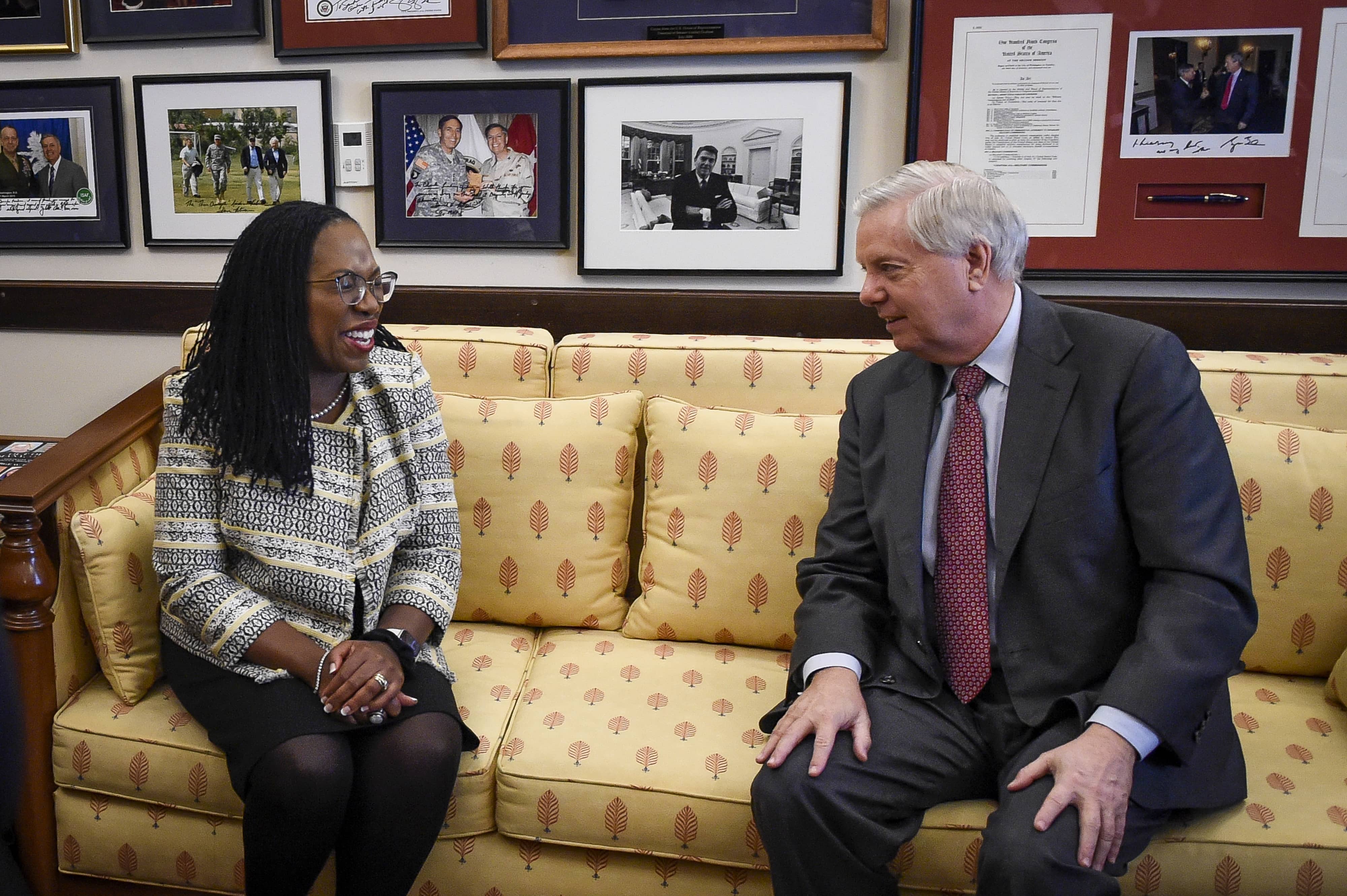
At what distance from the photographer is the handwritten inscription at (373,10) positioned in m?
2.40

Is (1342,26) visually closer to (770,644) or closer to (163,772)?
(770,644)

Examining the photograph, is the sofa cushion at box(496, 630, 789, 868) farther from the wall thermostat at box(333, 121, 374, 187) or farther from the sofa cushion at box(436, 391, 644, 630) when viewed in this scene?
the wall thermostat at box(333, 121, 374, 187)

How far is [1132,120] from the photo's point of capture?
220 cm

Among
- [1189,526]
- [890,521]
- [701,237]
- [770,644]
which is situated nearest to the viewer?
[1189,526]

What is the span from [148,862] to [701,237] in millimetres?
1676

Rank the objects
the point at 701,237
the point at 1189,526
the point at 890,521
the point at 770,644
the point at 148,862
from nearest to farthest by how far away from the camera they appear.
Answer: the point at 1189,526, the point at 890,521, the point at 148,862, the point at 770,644, the point at 701,237

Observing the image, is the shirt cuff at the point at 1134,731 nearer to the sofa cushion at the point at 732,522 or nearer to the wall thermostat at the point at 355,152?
the sofa cushion at the point at 732,522

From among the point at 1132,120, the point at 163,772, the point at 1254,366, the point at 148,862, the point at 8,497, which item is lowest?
the point at 148,862

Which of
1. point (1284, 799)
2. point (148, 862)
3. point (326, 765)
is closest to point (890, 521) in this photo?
point (1284, 799)

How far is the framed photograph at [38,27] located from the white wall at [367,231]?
4cm

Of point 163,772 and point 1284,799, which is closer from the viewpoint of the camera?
point 1284,799

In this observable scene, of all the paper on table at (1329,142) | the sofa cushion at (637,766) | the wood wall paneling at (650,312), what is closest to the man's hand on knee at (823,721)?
the sofa cushion at (637,766)

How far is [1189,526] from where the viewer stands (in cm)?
141

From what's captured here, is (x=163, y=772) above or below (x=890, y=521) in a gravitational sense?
below
